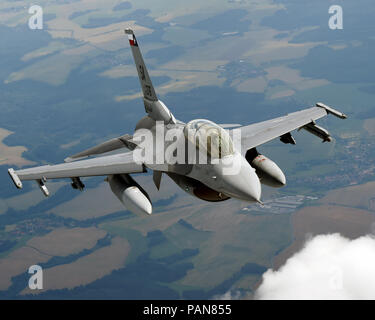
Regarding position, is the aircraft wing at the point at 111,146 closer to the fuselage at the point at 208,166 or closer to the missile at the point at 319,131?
the fuselage at the point at 208,166

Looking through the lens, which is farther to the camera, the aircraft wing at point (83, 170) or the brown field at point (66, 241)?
the brown field at point (66, 241)

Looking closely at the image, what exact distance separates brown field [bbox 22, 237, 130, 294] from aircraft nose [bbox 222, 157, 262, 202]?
5954 inches

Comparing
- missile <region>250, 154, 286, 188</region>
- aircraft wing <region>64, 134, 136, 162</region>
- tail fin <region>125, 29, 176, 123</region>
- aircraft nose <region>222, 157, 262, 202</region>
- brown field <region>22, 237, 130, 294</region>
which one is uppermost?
tail fin <region>125, 29, 176, 123</region>

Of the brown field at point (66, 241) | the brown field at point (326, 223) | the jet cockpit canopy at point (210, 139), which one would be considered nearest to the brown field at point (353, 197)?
the brown field at point (326, 223)

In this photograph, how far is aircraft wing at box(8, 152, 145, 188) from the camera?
23797 millimetres

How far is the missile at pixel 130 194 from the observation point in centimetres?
2157

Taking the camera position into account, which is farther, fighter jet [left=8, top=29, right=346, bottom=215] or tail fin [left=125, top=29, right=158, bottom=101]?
tail fin [left=125, top=29, right=158, bottom=101]

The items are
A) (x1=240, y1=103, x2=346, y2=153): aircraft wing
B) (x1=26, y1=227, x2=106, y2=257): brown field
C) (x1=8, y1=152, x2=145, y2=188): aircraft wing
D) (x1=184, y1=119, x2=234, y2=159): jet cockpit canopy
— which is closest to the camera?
(x1=184, y1=119, x2=234, y2=159): jet cockpit canopy

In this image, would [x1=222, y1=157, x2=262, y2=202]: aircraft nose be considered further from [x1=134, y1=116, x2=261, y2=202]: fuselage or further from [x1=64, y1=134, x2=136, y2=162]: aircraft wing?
[x1=64, y1=134, x2=136, y2=162]: aircraft wing

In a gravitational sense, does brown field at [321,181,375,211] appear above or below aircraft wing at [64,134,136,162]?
above

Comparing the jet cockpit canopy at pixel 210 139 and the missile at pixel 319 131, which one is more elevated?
the missile at pixel 319 131

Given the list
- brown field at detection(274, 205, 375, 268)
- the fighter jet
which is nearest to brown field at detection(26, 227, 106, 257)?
brown field at detection(274, 205, 375, 268)

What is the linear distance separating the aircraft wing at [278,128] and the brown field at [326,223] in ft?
420
